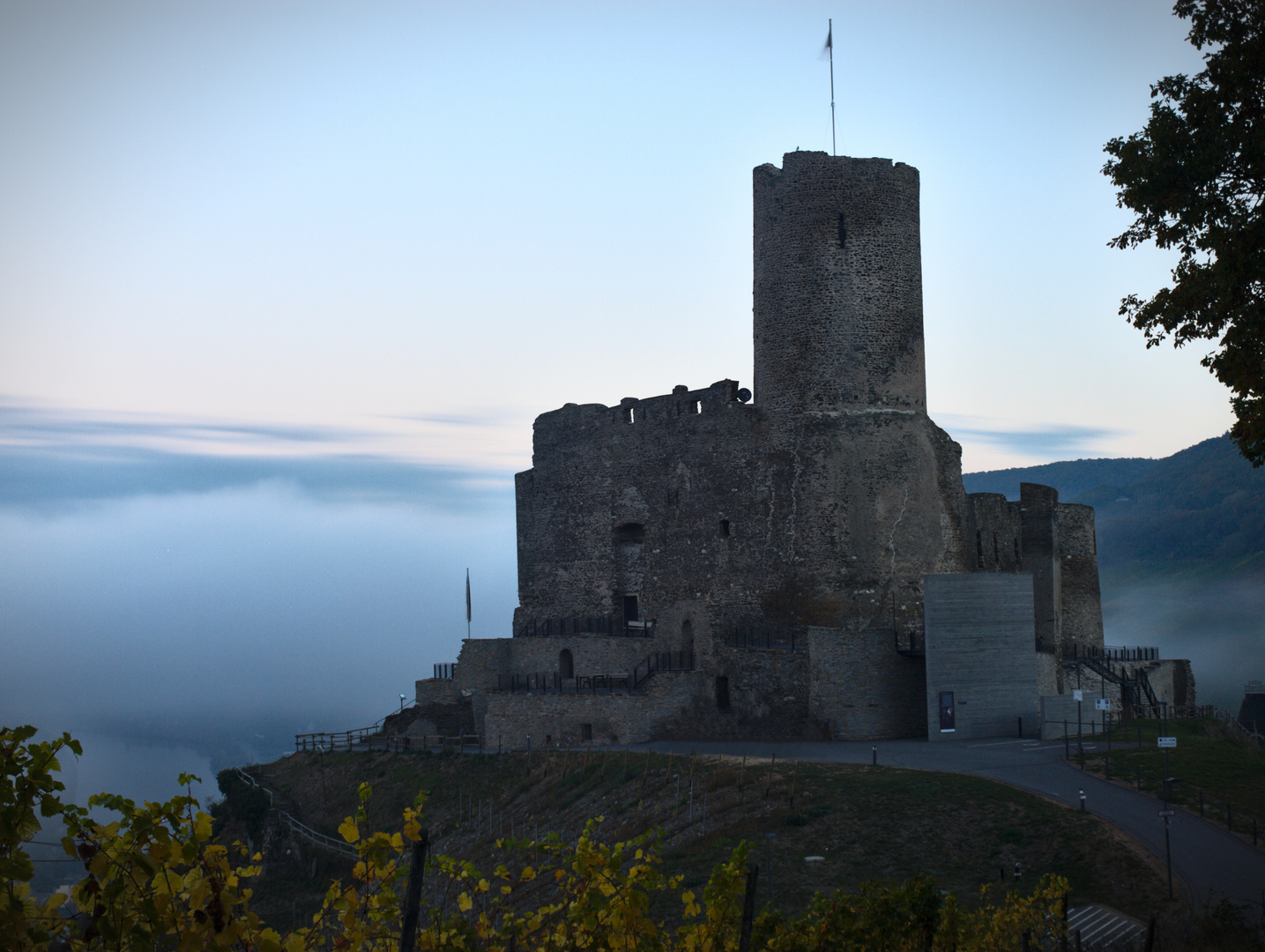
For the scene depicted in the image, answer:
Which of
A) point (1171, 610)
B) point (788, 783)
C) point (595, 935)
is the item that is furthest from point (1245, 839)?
point (1171, 610)

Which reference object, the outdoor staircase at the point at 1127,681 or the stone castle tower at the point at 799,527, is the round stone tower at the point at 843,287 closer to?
the stone castle tower at the point at 799,527

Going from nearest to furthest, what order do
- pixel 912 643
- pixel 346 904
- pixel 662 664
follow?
pixel 346 904, pixel 912 643, pixel 662 664

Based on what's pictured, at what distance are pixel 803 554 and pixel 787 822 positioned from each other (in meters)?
13.0

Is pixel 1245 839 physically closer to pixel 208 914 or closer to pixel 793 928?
pixel 793 928

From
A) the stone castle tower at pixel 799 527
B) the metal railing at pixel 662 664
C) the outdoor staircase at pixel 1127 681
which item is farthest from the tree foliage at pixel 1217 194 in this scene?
the outdoor staircase at pixel 1127 681

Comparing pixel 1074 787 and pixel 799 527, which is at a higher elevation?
pixel 799 527

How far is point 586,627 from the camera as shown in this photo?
39.3 meters

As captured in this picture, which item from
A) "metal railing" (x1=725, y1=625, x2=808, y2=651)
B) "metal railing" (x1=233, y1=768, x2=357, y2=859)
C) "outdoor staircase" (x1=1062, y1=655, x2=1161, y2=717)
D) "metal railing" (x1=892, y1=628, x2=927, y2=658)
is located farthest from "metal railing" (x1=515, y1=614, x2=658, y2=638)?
"outdoor staircase" (x1=1062, y1=655, x2=1161, y2=717)

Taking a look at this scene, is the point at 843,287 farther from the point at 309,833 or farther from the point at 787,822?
the point at 309,833

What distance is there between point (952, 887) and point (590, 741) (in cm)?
1495

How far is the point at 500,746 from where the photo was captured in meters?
33.2

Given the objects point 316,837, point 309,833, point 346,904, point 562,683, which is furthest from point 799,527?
point 346,904

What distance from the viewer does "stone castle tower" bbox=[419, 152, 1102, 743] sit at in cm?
3098

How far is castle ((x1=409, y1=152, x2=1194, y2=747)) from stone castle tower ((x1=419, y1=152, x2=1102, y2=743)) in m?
0.05
